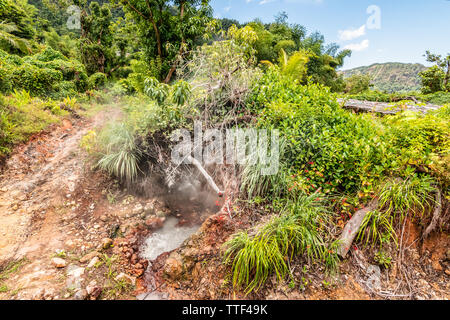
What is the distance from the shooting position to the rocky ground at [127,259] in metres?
1.80

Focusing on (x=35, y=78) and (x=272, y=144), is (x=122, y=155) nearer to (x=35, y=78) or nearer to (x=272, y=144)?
(x=272, y=144)

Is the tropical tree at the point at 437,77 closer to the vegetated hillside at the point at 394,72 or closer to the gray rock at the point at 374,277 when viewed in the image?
the gray rock at the point at 374,277

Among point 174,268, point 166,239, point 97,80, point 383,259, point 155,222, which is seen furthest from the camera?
point 97,80

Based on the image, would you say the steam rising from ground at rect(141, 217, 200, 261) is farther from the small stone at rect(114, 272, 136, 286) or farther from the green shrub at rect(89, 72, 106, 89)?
the green shrub at rect(89, 72, 106, 89)

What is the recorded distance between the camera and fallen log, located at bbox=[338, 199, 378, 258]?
6.44ft

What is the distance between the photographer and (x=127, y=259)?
226 centimetres

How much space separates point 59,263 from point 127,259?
665 mm

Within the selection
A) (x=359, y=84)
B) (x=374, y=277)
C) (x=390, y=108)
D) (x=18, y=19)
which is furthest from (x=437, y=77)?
(x=18, y=19)

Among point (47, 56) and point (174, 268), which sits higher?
point (47, 56)

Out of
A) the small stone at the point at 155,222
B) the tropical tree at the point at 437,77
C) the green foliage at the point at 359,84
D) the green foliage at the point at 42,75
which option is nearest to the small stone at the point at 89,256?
the small stone at the point at 155,222

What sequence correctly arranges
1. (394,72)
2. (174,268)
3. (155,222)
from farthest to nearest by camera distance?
(394,72), (155,222), (174,268)

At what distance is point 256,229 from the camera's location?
2.18 metres

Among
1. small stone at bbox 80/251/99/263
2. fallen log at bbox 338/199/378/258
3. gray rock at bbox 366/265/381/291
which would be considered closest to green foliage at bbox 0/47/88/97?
small stone at bbox 80/251/99/263
